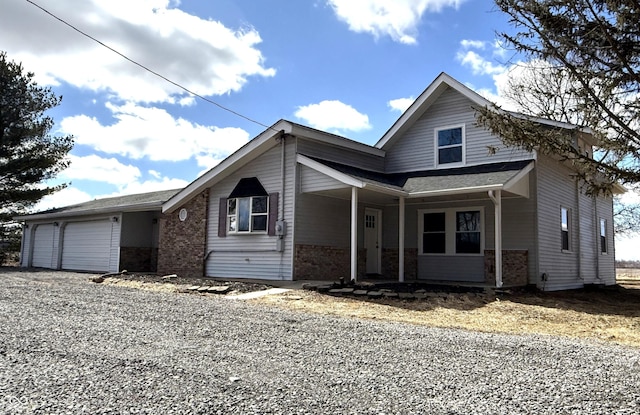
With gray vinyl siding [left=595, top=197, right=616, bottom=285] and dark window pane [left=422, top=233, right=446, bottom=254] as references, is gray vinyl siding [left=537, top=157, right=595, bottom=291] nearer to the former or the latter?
gray vinyl siding [left=595, top=197, right=616, bottom=285]

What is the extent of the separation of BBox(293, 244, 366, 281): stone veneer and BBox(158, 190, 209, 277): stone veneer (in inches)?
158

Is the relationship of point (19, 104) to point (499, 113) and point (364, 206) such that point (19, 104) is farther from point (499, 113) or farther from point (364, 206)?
point (499, 113)

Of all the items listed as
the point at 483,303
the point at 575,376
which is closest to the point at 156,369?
the point at 575,376

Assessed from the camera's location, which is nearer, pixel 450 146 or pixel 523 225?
pixel 523 225

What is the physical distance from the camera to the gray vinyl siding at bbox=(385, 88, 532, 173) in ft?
47.5

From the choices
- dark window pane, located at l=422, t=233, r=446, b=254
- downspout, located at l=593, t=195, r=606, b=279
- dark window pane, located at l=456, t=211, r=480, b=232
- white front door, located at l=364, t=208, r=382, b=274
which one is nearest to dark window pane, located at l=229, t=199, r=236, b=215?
white front door, located at l=364, t=208, r=382, b=274

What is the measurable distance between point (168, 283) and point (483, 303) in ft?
27.0

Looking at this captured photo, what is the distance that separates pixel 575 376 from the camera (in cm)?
472

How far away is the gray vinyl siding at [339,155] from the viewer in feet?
47.5

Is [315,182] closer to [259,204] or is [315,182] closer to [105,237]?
[259,204]

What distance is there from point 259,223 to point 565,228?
9409mm

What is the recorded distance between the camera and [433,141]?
51.6 ft

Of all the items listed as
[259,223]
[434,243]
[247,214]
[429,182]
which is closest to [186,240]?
[247,214]

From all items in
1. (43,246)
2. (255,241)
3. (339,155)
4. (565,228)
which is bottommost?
(43,246)
